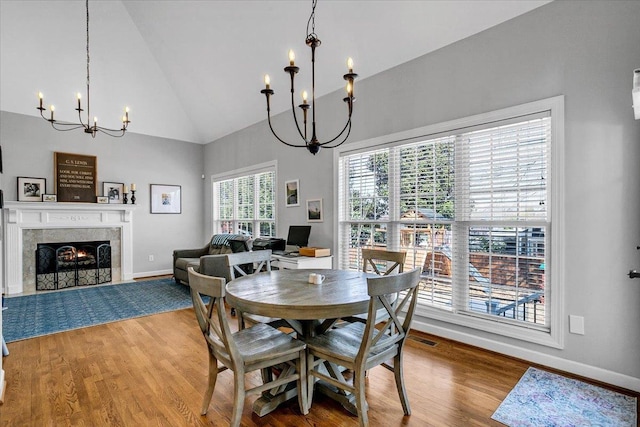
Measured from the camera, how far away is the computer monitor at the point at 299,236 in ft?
15.0

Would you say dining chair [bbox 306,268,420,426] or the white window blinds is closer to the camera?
dining chair [bbox 306,268,420,426]

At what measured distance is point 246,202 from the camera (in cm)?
632

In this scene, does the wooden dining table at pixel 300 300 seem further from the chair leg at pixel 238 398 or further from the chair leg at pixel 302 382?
the chair leg at pixel 238 398

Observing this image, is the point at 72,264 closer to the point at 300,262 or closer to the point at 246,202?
the point at 246,202

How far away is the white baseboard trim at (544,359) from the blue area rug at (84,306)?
344 cm

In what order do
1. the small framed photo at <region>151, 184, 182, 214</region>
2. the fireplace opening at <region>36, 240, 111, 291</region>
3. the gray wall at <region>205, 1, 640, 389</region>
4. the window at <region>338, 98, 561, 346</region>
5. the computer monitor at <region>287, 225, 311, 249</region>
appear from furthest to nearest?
the small framed photo at <region>151, 184, 182, 214</region>
the fireplace opening at <region>36, 240, 111, 291</region>
the computer monitor at <region>287, 225, 311, 249</region>
the window at <region>338, 98, 561, 346</region>
the gray wall at <region>205, 1, 640, 389</region>

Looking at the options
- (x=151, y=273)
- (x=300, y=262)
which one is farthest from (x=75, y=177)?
(x=300, y=262)

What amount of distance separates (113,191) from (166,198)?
→ 3.25ft

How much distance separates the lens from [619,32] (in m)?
2.36

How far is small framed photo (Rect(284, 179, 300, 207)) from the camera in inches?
196

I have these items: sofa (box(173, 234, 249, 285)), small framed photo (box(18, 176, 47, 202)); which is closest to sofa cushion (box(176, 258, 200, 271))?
sofa (box(173, 234, 249, 285))

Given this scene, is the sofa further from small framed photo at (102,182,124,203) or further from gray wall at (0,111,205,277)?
small framed photo at (102,182,124,203)

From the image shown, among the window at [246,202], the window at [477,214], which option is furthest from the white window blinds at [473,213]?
the window at [246,202]

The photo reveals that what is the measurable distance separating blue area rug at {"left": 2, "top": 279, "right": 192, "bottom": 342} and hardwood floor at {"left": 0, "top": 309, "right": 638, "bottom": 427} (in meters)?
0.46
